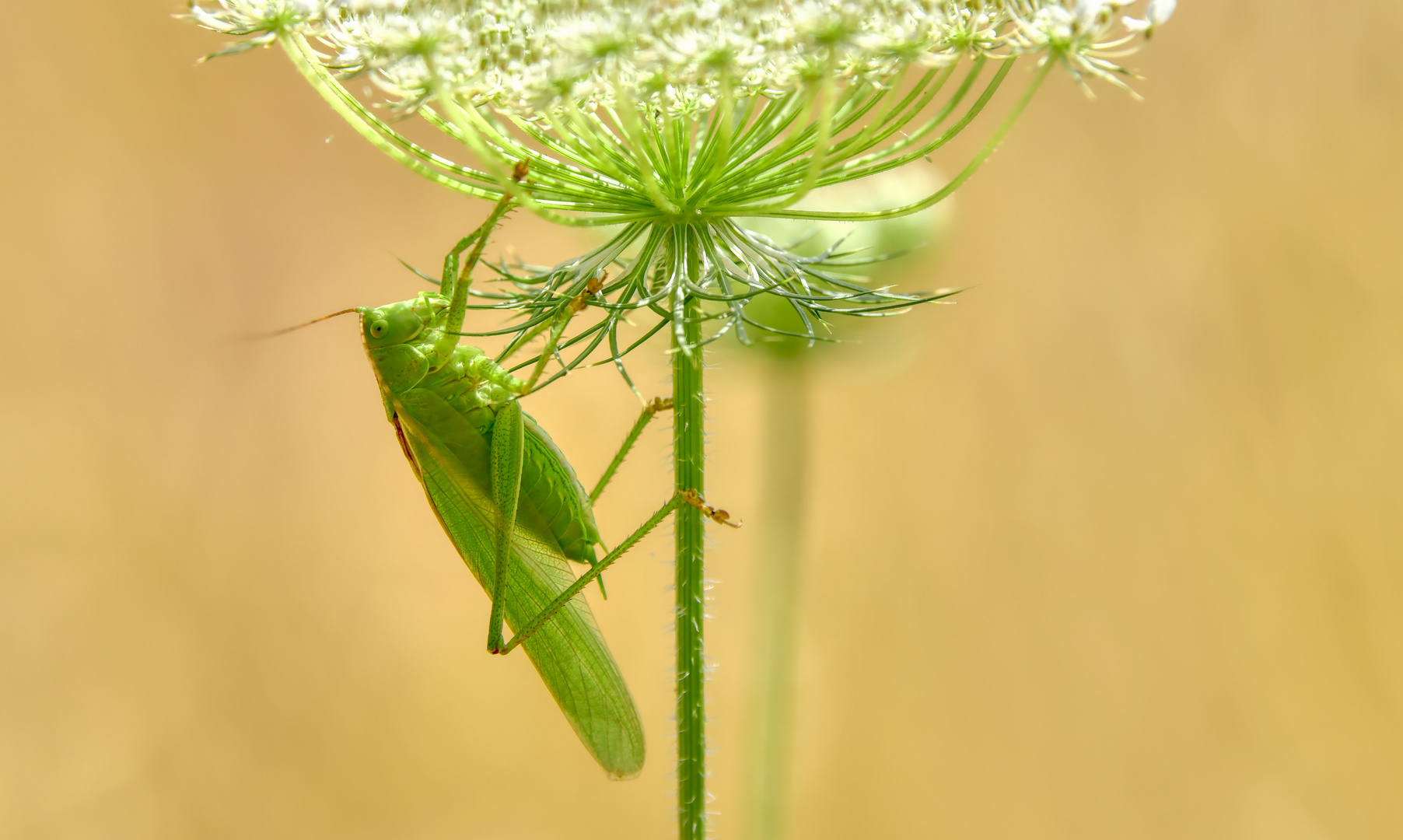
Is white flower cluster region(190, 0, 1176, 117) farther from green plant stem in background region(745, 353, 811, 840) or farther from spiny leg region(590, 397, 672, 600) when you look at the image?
green plant stem in background region(745, 353, 811, 840)

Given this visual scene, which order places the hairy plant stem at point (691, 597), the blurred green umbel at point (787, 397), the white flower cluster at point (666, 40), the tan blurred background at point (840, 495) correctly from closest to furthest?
the white flower cluster at point (666, 40)
the hairy plant stem at point (691, 597)
the blurred green umbel at point (787, 397)
the tan blurred background at point (840, 495)

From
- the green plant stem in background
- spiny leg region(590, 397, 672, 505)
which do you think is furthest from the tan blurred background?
spiny leg region(590, 397, 672, 505)

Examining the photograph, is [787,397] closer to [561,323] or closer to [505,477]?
[505,477]

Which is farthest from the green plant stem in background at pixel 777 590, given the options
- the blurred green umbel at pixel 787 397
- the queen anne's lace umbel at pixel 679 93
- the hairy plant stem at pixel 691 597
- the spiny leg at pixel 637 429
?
the queen anne's lace umbel at pixel 679 93

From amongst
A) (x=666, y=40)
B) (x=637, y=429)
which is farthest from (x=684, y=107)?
(x=637, y=429)

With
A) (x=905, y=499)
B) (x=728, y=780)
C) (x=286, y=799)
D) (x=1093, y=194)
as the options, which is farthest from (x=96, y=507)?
(x=1093, y=194)

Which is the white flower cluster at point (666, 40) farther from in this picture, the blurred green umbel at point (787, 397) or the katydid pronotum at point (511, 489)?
the blurred green umbel at point (787, 397)

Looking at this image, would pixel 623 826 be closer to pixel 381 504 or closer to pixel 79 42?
pixel 381 504
